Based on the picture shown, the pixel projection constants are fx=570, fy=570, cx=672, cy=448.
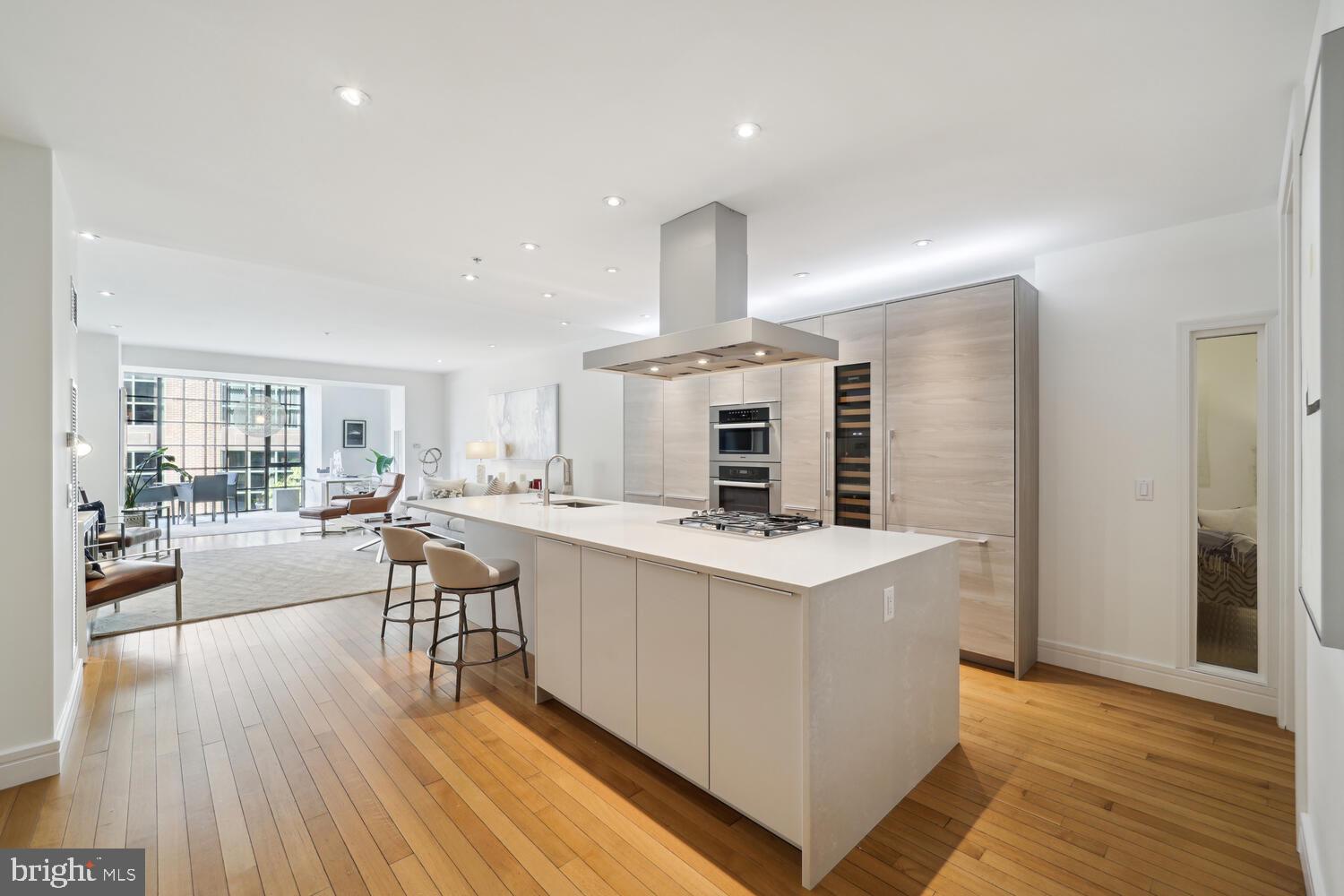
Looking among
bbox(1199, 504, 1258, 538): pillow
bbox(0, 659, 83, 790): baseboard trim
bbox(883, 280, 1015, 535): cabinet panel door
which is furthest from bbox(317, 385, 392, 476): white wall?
bbox(1199, 504, 1258, 538): pillow

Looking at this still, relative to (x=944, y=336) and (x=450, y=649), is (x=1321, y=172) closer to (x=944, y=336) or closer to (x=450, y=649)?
(x=944, y=336)

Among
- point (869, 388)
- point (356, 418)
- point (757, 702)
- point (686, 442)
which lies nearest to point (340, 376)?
point (356, 418)

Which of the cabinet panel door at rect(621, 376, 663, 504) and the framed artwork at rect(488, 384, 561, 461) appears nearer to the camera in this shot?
the cabinet panel door at rect(621, 376, 663, 504)

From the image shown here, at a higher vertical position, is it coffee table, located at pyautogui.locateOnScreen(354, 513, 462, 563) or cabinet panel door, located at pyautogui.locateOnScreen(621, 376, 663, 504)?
cabinet panel door, located at pyautogui.locateOnScreen(621, 376, 663, 504)

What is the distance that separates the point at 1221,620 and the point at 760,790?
9.62 ft

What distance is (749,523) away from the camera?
2842mm

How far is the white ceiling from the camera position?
1638 millimetres

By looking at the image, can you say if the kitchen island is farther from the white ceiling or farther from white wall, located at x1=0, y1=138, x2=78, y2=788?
white wall, located at x1=0, y1=138, x2=78, y2=788

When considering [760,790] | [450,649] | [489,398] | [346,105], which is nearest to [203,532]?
[489,398]

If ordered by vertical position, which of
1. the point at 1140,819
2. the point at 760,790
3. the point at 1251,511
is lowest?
the point at 1140,819

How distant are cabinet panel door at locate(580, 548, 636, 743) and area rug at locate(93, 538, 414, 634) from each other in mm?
3508

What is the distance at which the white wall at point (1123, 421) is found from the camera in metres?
3.04

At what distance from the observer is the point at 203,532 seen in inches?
340

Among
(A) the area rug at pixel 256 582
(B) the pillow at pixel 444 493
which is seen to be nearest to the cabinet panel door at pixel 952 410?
(A) the area rug at pixel 256 582
